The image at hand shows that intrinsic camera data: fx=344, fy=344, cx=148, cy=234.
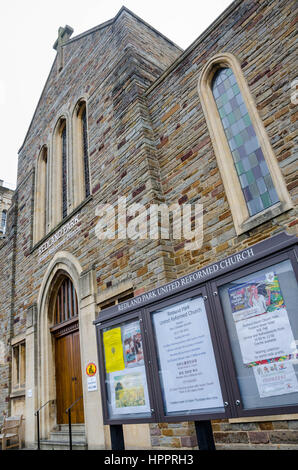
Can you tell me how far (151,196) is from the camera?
6.21 meters

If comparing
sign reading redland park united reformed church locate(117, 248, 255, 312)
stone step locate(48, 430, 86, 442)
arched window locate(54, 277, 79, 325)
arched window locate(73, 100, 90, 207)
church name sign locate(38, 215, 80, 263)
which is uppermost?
arched window locate(73, 100, 90, 207)

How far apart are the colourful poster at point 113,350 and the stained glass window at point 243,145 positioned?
113 inches

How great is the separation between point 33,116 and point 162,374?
1257 centimetres

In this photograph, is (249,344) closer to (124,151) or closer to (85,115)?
(124,151)

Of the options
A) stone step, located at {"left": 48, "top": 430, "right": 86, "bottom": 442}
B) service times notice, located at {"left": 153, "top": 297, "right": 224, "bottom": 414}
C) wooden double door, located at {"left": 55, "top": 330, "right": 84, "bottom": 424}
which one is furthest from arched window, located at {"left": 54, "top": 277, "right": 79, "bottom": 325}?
service times notice, located at {"left": 153, "top": 297, "right": 224, "bottom": 414}

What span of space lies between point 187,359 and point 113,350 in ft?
3.07

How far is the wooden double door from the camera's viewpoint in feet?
25.9

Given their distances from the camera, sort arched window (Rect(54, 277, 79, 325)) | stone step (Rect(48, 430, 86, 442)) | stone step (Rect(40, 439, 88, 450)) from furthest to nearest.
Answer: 1. arched window (Rect(54, 277, 79, 325))
2. stone step (Rect(48, 430, 86, 442))
3. stone step (Rect(40, 439, 88, 450))

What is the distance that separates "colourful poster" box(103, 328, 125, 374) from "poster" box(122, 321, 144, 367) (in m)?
0.07

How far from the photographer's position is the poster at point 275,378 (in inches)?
86.6

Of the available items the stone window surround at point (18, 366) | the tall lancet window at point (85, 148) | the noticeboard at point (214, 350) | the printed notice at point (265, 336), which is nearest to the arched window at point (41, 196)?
the tall lancet window at point (85, 148)

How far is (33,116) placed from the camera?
Answer: 43.1ft

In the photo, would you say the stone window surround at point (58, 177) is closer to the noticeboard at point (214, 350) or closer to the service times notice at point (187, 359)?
the noticeboard at point (214, 350)

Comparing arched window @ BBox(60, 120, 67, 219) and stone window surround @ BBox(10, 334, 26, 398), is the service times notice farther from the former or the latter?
stone window surround @ BBox(10, 334, 26, 398)
